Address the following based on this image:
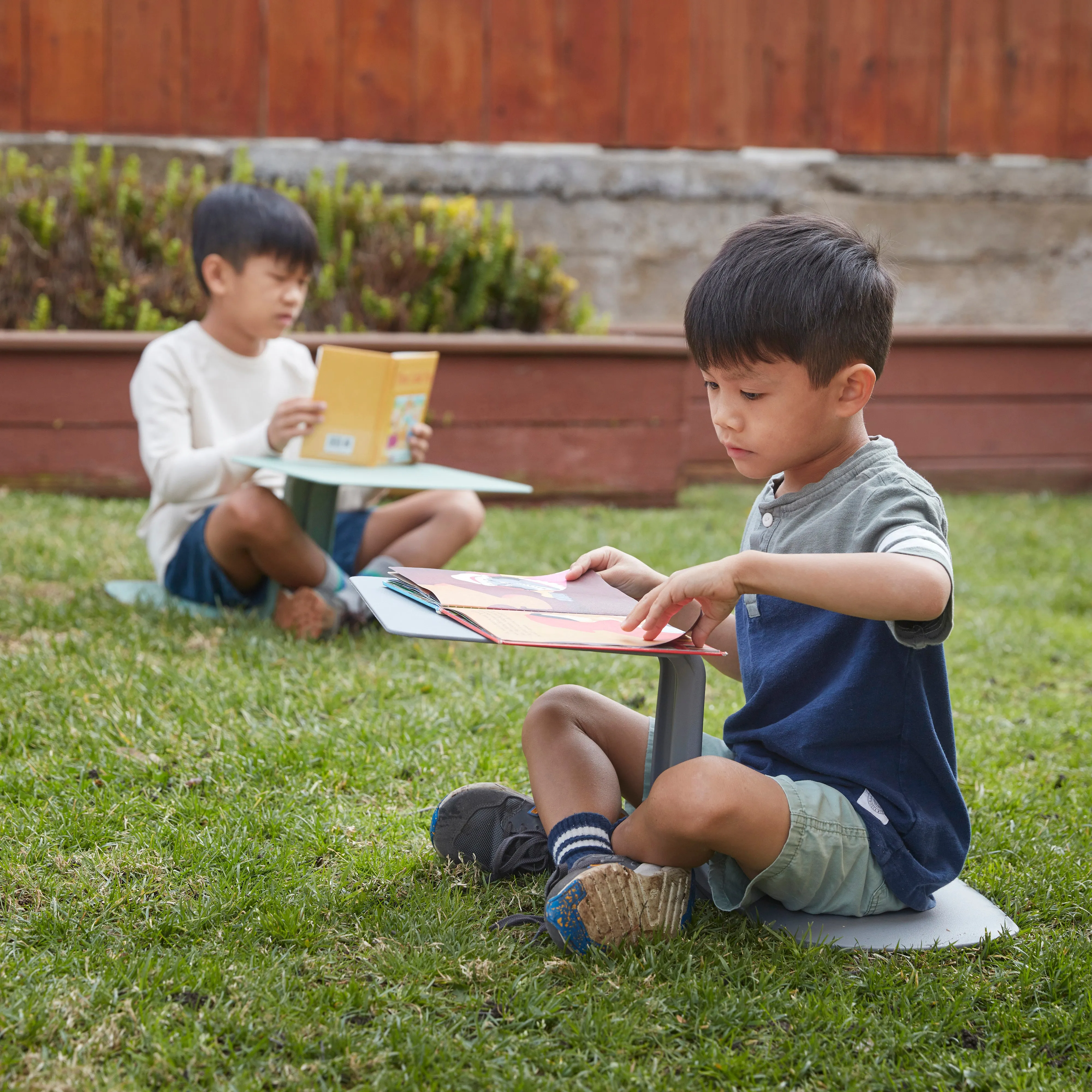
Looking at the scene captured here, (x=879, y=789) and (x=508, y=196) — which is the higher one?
(x=508, y=196)

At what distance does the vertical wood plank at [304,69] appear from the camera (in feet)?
21.0

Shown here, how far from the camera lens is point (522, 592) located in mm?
1703

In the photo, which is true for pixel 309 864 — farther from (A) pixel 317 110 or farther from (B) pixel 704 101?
(B) pixel 704 101

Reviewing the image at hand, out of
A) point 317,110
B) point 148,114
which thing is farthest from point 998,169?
point 148,114

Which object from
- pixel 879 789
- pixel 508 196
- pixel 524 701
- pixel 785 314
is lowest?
pixel 524 701

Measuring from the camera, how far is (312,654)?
9.51ft

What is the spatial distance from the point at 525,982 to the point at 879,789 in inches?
21.2

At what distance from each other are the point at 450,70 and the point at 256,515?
173 inches

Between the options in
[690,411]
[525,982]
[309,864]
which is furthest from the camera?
[690,411]

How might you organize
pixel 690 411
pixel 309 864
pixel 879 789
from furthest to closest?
pixel 690 411 → pixel 309 864 → pixel 879 789

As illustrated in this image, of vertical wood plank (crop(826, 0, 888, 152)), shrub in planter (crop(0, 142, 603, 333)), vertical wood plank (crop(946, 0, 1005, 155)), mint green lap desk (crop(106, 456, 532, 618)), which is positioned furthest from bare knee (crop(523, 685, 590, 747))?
vertical wood plank (crop(946, 0, 1005, 155))

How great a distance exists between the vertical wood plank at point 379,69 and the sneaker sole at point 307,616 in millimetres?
4248

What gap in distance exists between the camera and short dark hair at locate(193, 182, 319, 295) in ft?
10.7

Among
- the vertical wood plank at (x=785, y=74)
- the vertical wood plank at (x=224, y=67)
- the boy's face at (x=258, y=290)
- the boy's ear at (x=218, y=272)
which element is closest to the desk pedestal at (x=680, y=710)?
the boy's face at (x=258, y=290)
